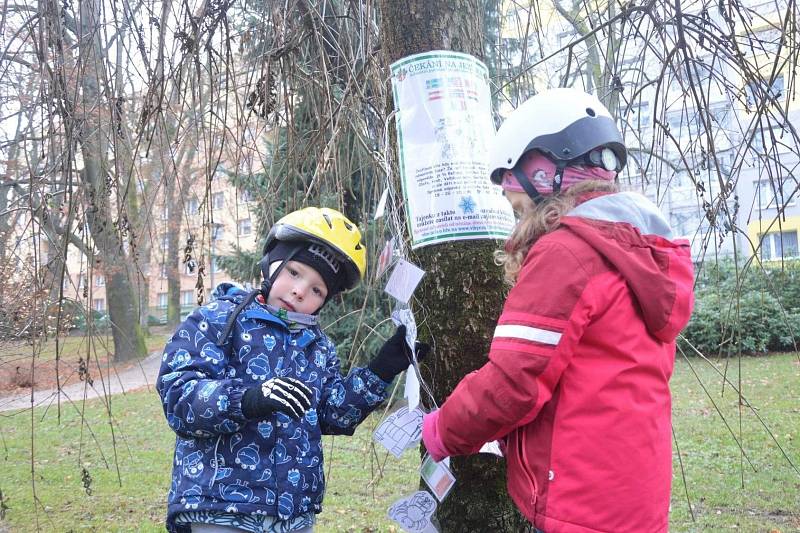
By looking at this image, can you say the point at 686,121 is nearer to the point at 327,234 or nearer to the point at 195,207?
the point at 327,234

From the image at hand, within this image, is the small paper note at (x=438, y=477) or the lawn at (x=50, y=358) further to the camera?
the lawn at (x=50, y=358)

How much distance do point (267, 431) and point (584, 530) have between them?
0.93 meters

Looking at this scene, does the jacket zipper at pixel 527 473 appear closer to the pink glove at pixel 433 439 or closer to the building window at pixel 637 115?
the pink glove at pixel 433 439

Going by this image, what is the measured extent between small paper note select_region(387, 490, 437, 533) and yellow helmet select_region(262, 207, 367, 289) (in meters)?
0.74

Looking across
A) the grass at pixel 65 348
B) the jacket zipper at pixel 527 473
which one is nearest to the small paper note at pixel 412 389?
the jacket zipper at pixel 527 473

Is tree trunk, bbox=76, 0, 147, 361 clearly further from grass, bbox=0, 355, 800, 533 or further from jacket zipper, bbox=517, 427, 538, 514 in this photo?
jacket zipper, bbox=517, 427, 538, 514

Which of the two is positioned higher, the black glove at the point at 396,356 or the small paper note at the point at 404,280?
the small paper note at the point at 404,280

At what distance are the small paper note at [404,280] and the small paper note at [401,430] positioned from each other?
0.32 metres

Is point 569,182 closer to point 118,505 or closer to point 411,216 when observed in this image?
point 411,216

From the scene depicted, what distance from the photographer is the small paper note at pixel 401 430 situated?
1.92 metres

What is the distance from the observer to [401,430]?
1958 millimetres

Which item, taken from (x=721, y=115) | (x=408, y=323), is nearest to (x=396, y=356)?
(x=408, y=323)

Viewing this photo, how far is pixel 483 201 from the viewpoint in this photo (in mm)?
2074

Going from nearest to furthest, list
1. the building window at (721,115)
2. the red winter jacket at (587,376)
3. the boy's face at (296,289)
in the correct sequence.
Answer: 1. the red winter jacket at (587,376)
2. the boy's face at (296,289)
3. the building window at (721,115)
